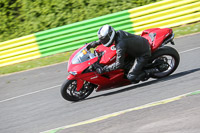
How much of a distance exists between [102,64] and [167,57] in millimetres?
1703

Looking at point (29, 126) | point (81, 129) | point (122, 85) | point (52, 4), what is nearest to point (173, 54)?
point (122, 85)

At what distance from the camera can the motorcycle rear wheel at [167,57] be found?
23.4 ft

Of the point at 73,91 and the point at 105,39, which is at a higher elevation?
the point at 105,39

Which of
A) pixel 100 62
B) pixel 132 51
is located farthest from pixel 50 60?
pixel 132 51

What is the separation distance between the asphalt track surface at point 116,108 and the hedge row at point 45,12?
6.32 meters

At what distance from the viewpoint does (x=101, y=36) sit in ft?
21.2

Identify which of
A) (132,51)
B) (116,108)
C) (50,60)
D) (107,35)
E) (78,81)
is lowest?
(50,60)

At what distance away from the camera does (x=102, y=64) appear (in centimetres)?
693

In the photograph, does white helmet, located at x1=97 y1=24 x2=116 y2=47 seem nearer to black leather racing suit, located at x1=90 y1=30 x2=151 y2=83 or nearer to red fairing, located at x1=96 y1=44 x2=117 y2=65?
black leather racing suit, located at x1=90 y1=30 x2=151 y2=83

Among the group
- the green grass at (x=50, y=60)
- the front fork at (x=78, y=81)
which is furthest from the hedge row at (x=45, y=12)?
the front fork at (x=78, y=81)

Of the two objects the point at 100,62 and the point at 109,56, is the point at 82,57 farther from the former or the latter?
the point at 109,56

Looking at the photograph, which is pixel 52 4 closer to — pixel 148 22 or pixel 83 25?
pixel 83 25

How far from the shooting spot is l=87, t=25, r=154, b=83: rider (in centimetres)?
650

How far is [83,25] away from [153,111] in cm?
830
